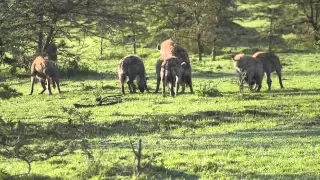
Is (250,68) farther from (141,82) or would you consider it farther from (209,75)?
(209,75)

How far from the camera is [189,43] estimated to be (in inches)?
1652

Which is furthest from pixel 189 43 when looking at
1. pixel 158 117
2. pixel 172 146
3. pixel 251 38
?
pixel 172 146

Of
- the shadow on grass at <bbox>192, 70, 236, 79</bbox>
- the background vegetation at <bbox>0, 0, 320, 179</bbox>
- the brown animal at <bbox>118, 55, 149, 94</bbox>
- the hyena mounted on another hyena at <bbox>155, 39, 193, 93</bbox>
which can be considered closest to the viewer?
the background vegetation at <bbox>0, 0, 320, 179</bbox>

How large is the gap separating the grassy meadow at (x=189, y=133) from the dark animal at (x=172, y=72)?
0.54 m

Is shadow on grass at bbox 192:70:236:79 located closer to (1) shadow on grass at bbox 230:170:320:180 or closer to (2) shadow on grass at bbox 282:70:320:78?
(2) shadow on grass at bbox 282:70:320:78

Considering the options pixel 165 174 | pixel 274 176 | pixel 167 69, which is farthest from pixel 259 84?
pixel 165 174

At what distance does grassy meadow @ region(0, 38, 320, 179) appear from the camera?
30.0 feet

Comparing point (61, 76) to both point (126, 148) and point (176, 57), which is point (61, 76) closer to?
point (176, 57)

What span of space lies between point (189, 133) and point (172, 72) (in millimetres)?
6932

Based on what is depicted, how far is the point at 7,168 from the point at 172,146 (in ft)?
11.3

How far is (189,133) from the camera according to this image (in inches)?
520

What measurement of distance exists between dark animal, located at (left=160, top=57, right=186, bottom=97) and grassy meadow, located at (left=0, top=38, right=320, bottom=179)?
1.76 ft

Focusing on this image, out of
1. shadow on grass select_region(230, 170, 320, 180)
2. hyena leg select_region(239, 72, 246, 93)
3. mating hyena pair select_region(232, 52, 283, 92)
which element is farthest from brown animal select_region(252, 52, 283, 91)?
shadow on grass select_region(230, 170, 320, 180)

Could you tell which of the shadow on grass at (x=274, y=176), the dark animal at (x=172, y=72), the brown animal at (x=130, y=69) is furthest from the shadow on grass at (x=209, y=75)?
the shadow on grass at (x=274, y=176)
